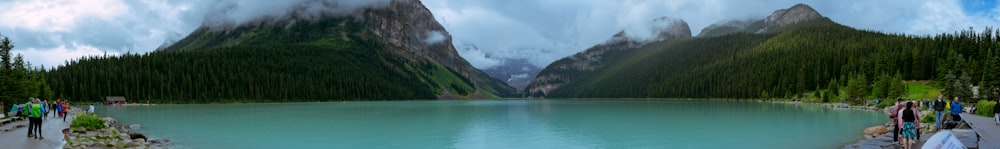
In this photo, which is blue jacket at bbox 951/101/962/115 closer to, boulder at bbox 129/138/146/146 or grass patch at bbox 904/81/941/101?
boulder at bbox 129/138/146/146

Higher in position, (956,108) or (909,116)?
(909,116)

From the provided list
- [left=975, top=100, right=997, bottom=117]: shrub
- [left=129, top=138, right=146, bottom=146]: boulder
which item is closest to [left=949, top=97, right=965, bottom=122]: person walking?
[left=975, top=100, right=997, bottom=117]: shrub

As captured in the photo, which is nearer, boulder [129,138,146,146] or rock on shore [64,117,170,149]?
rock on shore [64,117,170,149]

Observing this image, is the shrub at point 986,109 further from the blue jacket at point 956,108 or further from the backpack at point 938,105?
the backpack at point 938,105

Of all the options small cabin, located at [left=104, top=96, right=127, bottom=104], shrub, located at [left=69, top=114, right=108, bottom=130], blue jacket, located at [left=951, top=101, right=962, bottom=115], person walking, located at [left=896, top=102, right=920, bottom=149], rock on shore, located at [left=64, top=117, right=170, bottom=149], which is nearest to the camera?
person walking, located at [left=896, top=102, right=920, bottom=149]

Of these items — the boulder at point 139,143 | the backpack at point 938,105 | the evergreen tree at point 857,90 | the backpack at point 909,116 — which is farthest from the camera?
the evergreen tree at point 857,90

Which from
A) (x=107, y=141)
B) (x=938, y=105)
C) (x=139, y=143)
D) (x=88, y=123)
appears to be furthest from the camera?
(x=88, y=123)

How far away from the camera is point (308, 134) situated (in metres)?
39.0

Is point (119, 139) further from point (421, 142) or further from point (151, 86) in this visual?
point (151, 86)

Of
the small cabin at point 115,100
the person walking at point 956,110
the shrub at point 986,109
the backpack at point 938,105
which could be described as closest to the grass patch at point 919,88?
the shrub at point 986,109

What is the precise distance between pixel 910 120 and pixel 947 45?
14435cm

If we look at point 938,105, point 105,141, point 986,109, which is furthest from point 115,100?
point 986,109

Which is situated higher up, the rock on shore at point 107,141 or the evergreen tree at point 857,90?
the evergreen tree at point 857,90

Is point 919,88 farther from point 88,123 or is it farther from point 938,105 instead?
point 88,123
